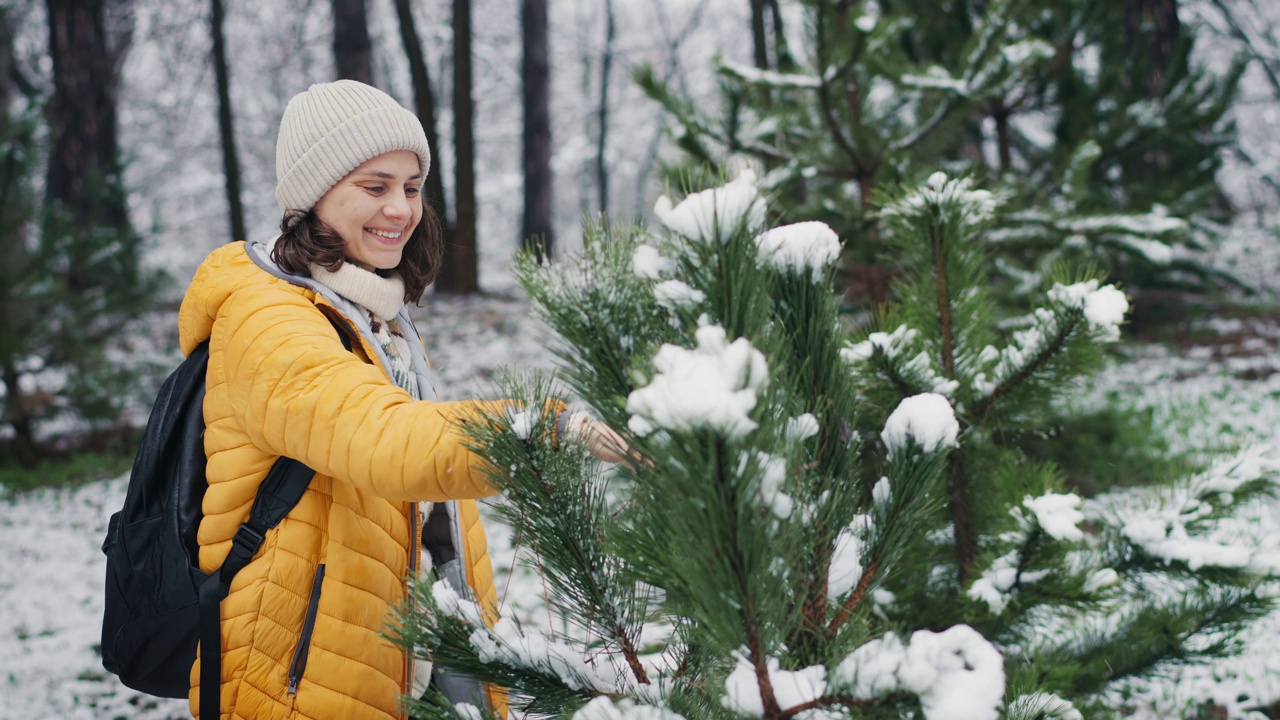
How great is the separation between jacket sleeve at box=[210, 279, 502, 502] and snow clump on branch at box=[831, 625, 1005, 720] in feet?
1.79

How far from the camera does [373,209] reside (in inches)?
64.8

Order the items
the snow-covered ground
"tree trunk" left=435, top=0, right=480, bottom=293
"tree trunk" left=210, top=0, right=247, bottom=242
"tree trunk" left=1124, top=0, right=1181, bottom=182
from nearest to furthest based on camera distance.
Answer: the snow-covered ground, "tree trunk" left=1124, top=0, right=1181, bottom=182, "tree trunk" left=210, top=0, right=247, bottom=242, "tree trunk" left=435, top=0, right=480, bottom=293

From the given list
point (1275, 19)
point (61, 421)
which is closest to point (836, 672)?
point (61, 421)

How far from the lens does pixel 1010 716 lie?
44.1 inches

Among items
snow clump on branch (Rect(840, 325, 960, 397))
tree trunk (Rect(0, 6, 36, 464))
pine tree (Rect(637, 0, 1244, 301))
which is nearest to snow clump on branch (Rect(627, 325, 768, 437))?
snow clump on branch (Rect(840, 325, 960, 397))

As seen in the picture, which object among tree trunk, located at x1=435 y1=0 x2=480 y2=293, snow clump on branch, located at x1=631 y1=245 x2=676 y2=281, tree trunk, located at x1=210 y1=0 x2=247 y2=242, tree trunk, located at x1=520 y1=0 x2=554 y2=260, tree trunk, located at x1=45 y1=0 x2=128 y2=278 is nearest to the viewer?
snow clump on branch, located at x1=631 y1=245 x2=676 y2=281

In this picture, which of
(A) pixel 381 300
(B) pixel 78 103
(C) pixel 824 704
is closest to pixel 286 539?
(A) pixel 381 300

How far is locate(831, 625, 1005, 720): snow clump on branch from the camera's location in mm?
768

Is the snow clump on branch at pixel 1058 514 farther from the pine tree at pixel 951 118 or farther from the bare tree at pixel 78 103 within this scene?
the bare tree at pixel 78 103

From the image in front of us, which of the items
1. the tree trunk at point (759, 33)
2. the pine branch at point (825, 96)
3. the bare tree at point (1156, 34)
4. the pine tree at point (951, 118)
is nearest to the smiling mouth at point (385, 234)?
the pine tree at point (951, 118)

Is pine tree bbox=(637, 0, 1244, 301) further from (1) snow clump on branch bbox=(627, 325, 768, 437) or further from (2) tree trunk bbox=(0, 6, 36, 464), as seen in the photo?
(2) tree trunk bbox=(0, 6, 36, 464)

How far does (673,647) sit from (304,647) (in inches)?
26.1

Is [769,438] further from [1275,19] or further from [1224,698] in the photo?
[1275,19]

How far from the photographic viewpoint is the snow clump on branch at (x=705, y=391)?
0.70 meters
